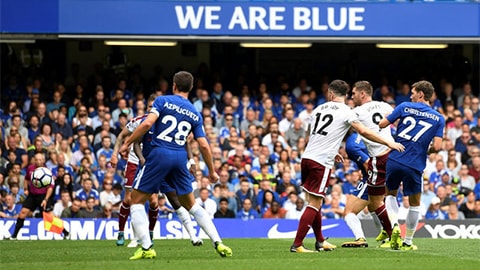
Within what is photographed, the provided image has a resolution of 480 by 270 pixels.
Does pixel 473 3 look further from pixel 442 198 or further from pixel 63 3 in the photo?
pixel 63 3

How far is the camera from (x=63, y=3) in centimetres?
2555

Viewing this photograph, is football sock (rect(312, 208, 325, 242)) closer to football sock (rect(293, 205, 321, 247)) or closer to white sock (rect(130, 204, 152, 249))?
football sock (rect(293, 205, 321, 247))

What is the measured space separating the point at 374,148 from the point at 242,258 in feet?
10.7

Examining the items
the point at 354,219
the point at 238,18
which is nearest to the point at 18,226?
the point at 354,219

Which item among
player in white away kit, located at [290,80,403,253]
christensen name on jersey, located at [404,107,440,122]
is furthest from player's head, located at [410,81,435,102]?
player in white away kit, located at [290,80,403,253]

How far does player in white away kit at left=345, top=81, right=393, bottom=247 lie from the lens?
15.7 metres

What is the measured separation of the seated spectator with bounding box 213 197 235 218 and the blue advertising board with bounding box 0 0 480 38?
15.3 feet

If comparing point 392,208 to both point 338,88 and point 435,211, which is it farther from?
point 435,211

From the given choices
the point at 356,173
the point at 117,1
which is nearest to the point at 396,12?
the point at 356,173

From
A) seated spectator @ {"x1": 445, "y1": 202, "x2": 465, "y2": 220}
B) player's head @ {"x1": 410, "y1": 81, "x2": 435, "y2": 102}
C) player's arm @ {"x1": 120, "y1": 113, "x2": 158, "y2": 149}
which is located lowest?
seated spectator @ {"x1": 445, "y1": 202, "x2": 465, "y2": 220}

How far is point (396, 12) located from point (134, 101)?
6.78 metres

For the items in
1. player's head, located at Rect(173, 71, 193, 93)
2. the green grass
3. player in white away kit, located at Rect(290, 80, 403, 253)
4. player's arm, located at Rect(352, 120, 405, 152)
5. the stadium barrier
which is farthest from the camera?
the stadium barrier

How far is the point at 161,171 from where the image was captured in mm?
13070

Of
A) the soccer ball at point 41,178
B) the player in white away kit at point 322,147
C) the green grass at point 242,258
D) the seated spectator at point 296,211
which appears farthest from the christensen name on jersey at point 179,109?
the seated spectator at point 296,211
